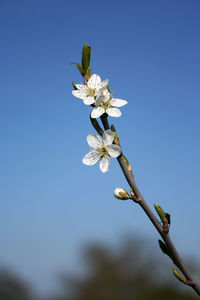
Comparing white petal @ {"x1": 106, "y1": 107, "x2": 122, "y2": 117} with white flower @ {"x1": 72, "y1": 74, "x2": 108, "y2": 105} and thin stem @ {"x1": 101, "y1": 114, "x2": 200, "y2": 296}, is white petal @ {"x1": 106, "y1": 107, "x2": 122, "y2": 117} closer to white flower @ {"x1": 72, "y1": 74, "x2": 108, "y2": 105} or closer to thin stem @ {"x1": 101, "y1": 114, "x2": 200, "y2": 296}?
white flower @ {"x1": 72, "y1": 74, "x2": 108, "y2": 105}

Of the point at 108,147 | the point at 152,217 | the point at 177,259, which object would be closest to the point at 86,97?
the point at 108,147

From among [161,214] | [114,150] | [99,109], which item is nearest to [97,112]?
[99,109]

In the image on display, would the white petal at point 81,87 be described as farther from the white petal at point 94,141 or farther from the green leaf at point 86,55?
the white petal at point 94,141

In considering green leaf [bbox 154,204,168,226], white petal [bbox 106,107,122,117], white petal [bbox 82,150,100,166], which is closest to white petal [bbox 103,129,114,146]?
white petal [bbox 106,107,122,117]

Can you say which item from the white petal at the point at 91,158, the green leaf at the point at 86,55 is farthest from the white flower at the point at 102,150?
the green leaf at the point at 86,55

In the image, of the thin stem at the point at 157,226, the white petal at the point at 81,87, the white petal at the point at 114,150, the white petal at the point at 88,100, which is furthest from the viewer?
the white petal at the point at 81,87

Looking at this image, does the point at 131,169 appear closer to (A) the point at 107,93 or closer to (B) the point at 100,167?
(B) the point at 100,167

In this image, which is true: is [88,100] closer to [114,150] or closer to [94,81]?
[94,81]
